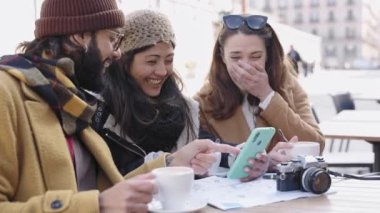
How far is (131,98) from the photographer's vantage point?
198cm

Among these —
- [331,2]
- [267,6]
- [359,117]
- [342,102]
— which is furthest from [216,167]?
[331,2]

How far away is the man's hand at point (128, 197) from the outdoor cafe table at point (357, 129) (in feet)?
6.89

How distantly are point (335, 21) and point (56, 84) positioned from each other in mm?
73056

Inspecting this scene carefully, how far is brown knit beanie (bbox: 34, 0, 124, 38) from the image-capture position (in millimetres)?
1432

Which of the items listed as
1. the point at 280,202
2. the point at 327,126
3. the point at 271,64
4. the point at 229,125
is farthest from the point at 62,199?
the point at 327,126

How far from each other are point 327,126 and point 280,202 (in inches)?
82.2

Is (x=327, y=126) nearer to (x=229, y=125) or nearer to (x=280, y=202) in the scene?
(x=229, y=125)

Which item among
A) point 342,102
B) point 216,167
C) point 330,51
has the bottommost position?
point 330,51

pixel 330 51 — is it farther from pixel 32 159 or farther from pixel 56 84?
pixel 32 159

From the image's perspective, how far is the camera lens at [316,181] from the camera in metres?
1.40

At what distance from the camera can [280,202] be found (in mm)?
1357

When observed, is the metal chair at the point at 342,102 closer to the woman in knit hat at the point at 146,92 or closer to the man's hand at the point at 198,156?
the woman in knit hat at the point at 146,92

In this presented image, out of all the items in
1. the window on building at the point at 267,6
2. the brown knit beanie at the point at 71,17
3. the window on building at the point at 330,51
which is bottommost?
the window on building at the point at 330,51

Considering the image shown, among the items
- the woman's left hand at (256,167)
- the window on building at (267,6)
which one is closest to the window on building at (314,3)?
the window on building at (267,6)
